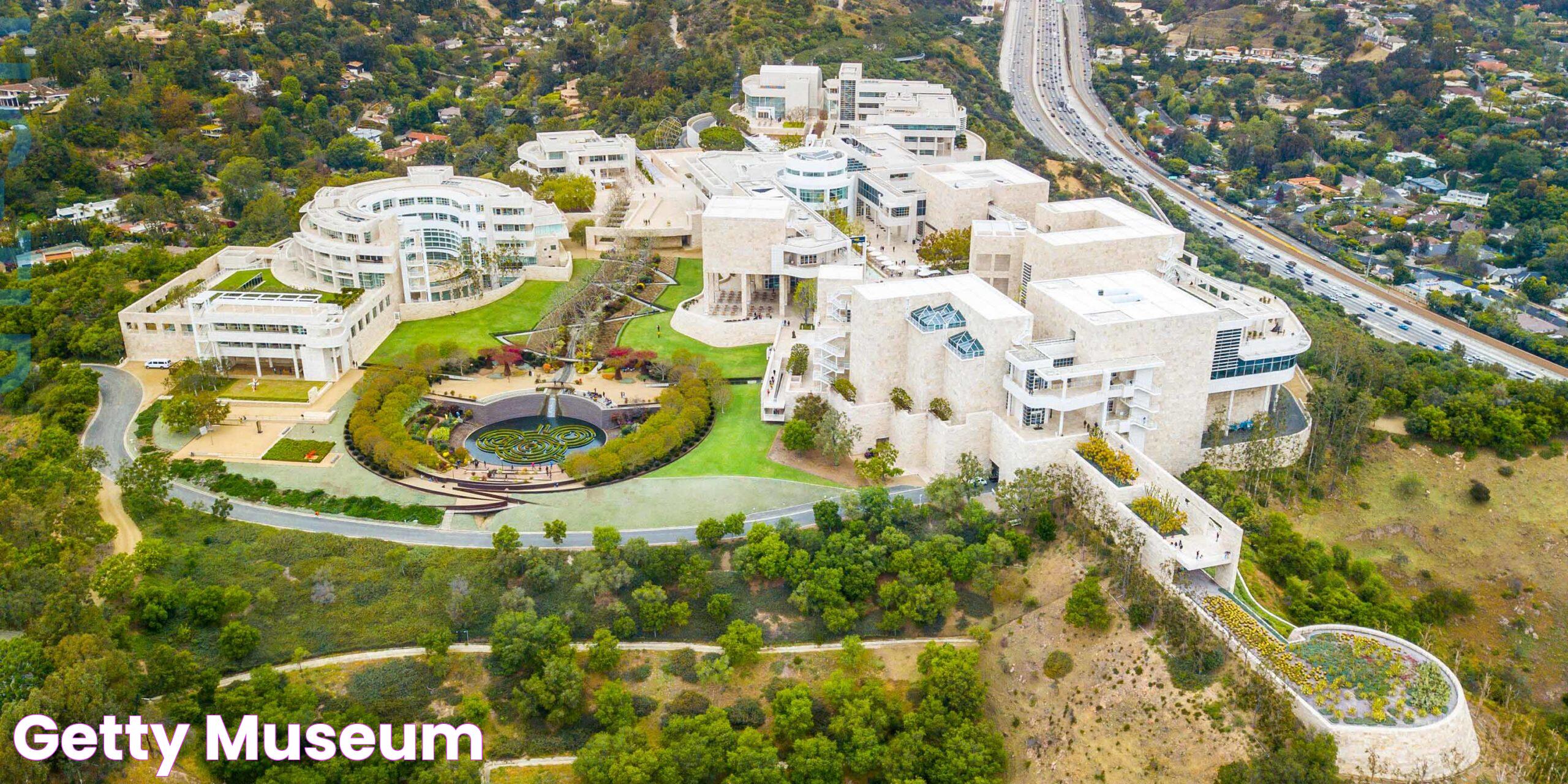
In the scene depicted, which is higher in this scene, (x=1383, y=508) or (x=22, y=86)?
(x=22, y=86)

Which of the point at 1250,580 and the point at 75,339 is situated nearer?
the point at 1250,580

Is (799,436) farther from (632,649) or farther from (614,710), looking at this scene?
(614,710)

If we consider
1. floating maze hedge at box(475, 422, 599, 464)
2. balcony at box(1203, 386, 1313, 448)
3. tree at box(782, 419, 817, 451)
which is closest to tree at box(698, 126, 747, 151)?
floating maze hedge at box(475, 422, 599, 464)

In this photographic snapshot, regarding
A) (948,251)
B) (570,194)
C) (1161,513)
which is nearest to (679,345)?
(948,251)

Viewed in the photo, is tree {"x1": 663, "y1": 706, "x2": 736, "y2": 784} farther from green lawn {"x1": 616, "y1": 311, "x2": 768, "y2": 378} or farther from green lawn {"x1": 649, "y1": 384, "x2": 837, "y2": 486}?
green lawn {"x1": 616, "y1": 311, "x2": 768, "y2": 378}

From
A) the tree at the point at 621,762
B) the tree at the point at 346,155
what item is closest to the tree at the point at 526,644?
the tree at the point at 621,762

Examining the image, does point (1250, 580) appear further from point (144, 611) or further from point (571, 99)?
point (571, 99)

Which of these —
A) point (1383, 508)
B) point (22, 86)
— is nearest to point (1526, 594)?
point (1383, 508)
